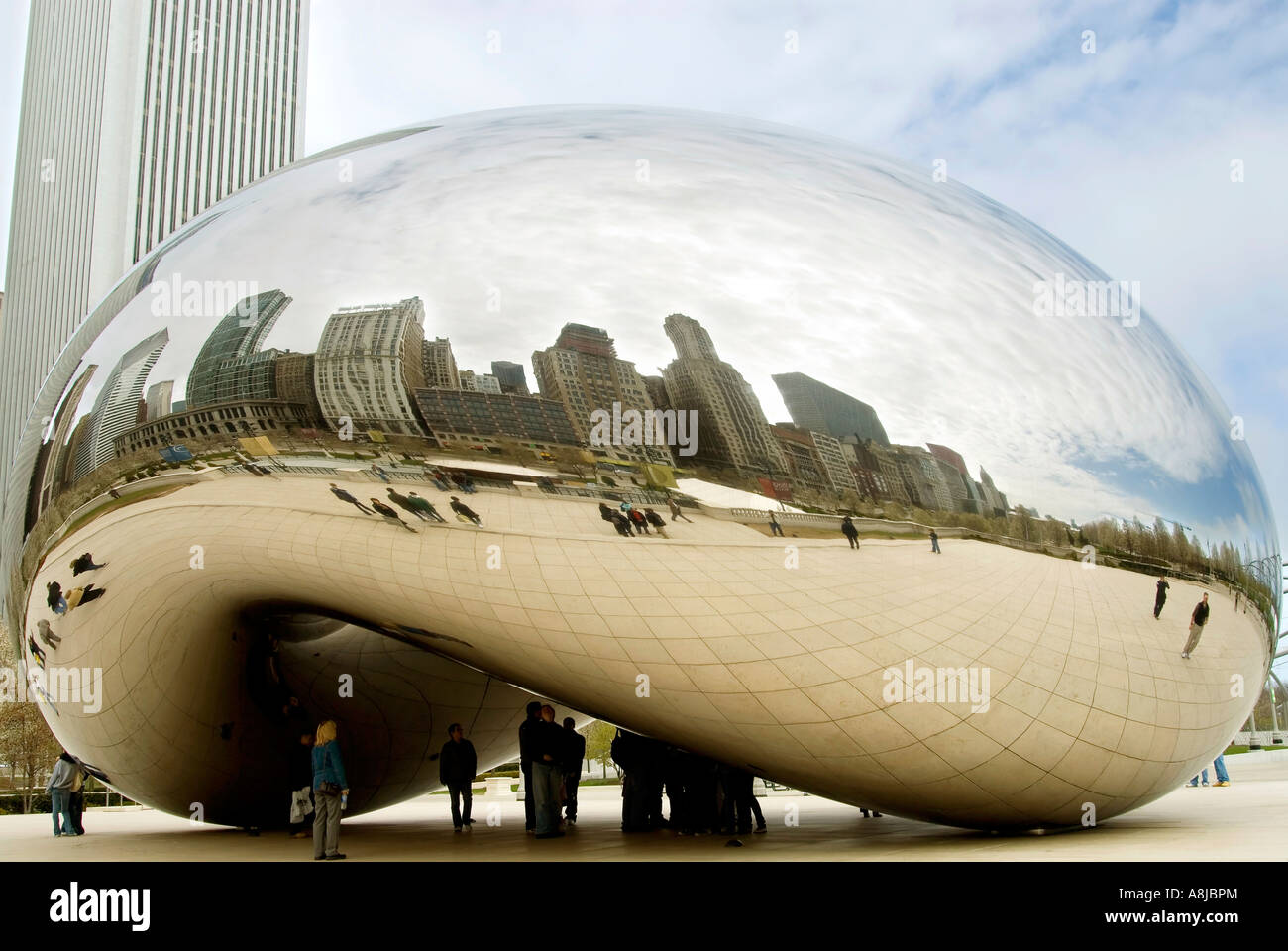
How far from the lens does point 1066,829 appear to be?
27.1 ft

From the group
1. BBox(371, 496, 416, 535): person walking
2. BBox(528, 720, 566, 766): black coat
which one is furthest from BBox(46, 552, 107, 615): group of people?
BBox(528, 720, 566, 766): black coat

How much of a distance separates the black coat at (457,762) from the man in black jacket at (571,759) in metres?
1.03

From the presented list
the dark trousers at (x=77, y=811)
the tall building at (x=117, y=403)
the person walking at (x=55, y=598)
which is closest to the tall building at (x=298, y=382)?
the tall building at (x=117, y=403)

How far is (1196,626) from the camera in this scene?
733cm

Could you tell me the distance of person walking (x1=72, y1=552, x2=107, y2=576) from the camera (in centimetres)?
802

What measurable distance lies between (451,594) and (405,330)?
5.56 feet

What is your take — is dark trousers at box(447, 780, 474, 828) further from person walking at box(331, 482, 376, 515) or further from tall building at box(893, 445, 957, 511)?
tall building at box(893, 445, 957, 511)

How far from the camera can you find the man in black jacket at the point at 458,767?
11383 millimetres

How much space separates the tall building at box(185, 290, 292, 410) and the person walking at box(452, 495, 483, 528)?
1421 millimetres

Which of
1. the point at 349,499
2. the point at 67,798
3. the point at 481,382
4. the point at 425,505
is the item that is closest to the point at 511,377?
the point at 481,382

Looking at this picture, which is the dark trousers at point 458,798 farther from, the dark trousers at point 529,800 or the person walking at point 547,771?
the person walking at point 547,771

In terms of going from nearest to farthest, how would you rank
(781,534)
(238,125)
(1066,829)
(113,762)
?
(781,534) → (1066,829) → (113,762) → (238,125)
